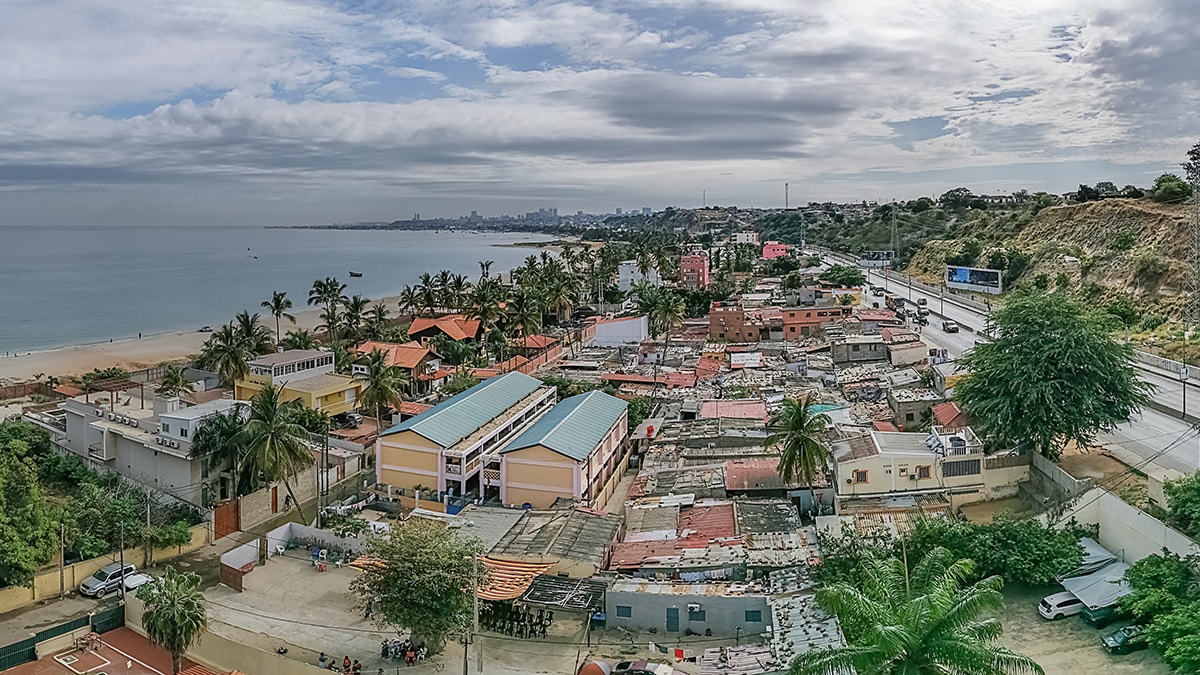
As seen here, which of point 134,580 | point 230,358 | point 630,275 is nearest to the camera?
point 134,580

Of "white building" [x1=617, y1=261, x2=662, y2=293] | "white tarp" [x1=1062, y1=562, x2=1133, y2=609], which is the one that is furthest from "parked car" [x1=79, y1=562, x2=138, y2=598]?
"white building" [x1=617, y1=261, x2=662, y2=293]

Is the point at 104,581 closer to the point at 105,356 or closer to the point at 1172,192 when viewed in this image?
the point at 105,356

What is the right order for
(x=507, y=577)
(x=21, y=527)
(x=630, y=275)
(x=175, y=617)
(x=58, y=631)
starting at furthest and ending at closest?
(x=630, y=275) → (x=21, y=527) → (x=507, y=577) → (x=58, y=631) → (x=175, y=617)

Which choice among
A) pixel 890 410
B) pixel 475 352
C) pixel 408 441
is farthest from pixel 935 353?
pixel 408 441

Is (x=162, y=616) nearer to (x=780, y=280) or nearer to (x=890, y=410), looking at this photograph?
(x=890, y=410)

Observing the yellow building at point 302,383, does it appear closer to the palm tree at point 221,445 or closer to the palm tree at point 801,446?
the palm tree at point 221,445

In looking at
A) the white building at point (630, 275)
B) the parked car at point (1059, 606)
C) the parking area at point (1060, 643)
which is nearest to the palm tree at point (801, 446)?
the parking area at point (1060, 643)

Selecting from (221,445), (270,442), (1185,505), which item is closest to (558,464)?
(270,442)
